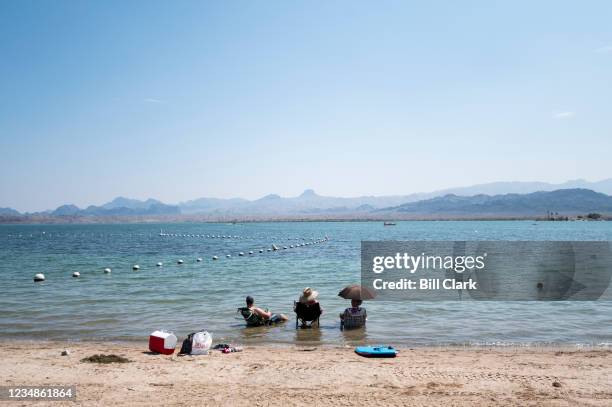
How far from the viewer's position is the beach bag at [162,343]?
12.3 metres

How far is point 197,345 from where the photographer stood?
12.3 meters

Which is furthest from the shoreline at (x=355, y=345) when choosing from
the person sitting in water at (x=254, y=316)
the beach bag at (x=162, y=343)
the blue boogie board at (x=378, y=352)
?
the person sitting in water at (x=254, y=316)

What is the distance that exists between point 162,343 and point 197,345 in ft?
2.80

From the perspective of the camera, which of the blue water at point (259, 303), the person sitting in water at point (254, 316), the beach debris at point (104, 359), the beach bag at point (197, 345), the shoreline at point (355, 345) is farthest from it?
the person sitting in water at point (254, 316)

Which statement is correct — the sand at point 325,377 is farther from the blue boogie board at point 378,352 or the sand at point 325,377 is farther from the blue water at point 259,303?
the blue water at point 259,303

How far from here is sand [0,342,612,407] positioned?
866 cm

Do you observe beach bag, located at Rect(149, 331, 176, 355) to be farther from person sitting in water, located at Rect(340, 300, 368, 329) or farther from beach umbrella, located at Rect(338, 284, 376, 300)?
beach umbrella, located at Rect(338, 284, 376, 300)

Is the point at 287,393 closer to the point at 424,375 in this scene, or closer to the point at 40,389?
the point at 424,375

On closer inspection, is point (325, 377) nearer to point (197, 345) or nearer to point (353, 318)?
point (197, 345)

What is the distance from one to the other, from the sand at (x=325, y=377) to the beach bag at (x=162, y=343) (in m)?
0.40

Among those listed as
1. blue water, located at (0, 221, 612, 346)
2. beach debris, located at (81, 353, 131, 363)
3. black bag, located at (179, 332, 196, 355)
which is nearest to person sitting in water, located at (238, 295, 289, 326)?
blue water, located at (0, 221, 612, 346)

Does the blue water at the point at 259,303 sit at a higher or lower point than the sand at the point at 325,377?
lower

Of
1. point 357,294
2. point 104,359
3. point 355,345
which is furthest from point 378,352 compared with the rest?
point 104,359

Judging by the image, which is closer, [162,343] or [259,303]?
[162,343]
